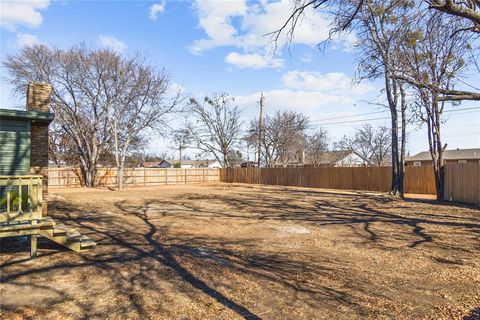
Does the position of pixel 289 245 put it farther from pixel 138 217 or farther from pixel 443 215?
pixel 443 215

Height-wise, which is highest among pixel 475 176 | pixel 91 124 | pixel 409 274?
pixel 91 124

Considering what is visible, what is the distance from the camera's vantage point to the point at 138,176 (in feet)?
91.0

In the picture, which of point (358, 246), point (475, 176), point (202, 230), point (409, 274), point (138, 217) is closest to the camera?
point (409, 274)

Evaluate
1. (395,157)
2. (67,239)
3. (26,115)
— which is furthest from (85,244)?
(395,157)

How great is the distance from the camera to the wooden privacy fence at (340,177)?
1952 centimetres

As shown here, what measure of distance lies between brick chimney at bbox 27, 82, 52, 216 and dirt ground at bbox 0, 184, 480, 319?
1718 millimetres

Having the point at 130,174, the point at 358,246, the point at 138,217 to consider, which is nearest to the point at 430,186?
the point at 358,246

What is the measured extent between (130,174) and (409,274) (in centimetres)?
2518

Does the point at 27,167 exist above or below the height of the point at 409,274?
above

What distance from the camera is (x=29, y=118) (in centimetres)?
727

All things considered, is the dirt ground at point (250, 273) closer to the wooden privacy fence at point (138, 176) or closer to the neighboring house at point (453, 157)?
the wooden privacy fence at point (138, 176)

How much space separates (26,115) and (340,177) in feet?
66.4

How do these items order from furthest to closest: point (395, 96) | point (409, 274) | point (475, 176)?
point (395, 96) → point (475, 176) → point (409, 274)

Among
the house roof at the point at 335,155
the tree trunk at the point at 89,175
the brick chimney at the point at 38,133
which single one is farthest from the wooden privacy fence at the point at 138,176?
the house roof at the point at 335,155
